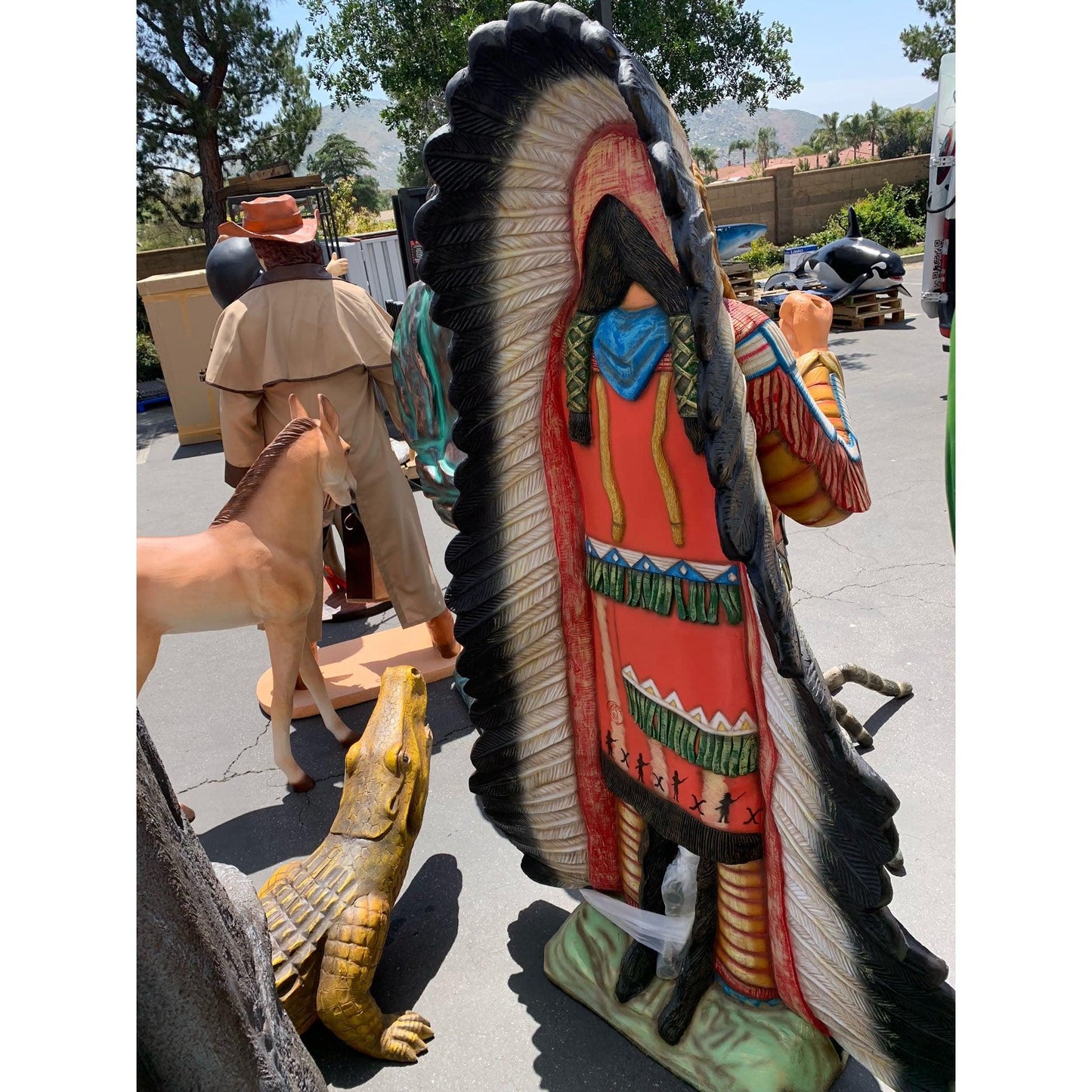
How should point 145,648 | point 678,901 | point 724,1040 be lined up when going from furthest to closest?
point 145,648
point 678,901
point 724,1040

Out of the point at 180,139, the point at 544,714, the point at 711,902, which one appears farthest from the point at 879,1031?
the point at 180,139

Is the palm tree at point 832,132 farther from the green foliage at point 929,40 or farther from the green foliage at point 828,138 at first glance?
the green foliage at point 929,40

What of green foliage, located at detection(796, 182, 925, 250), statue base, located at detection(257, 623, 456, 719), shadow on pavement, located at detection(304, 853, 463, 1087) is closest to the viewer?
shadow on pavement, located at detection(304, 853, 463, 1087)

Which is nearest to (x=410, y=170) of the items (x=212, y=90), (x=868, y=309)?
(x=212, y=90)

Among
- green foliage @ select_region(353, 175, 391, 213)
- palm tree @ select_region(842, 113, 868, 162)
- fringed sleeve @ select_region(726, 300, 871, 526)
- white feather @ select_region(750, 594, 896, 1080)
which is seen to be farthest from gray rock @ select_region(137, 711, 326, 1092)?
palm tree @ select_region(842, 113, 868, 162)

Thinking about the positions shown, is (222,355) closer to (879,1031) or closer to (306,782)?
(306,782)

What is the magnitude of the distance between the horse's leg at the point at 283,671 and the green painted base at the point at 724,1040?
56.4 inches

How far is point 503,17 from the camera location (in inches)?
384

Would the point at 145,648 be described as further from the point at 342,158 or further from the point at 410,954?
the point at 342,158

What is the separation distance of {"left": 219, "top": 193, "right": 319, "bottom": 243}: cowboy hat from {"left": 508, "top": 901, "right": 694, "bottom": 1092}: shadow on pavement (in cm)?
271

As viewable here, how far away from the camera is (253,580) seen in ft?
9.50

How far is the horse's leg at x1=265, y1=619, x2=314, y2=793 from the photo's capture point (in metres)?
3.05

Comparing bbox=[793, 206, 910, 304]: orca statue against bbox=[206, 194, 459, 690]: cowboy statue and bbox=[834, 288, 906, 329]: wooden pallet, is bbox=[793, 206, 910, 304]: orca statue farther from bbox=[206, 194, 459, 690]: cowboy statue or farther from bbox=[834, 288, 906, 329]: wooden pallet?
bbox=[206, 194, 459, 690]: cowboy statue

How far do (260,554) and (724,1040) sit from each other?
1.93 m
